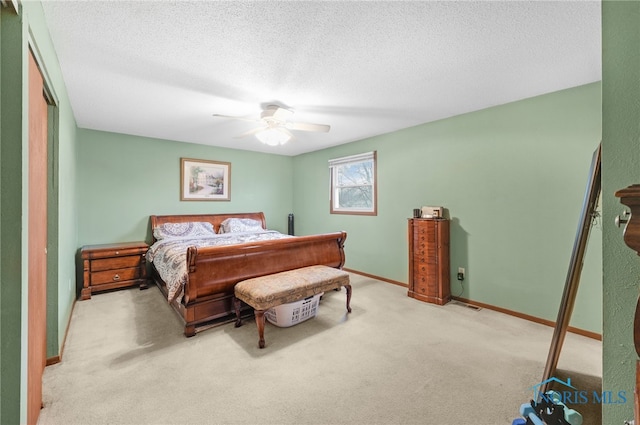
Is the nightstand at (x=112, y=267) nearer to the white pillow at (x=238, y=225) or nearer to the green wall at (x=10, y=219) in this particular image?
the white pillow at (x=238, y=225)

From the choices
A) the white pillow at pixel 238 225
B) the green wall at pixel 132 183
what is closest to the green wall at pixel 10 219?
the green wall at pixel 132 183

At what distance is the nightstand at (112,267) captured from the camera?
353 centimetres

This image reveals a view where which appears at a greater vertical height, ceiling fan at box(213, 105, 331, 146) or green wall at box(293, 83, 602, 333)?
ceiling fan at box(213, 105, 331, 146)

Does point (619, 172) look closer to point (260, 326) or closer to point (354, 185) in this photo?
point (260, 326)

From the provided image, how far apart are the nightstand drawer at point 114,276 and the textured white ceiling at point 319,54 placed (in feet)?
6.81

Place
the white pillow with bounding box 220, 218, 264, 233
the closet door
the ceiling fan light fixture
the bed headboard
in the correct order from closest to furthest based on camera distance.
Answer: the closet door
the ceiling fan light fixture
the bed headboard
the white pillow with bounding box 220, 218, 264, 233

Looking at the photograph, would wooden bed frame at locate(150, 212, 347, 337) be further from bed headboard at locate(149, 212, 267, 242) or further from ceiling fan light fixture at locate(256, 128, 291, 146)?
bed headboard at locate(149, 212, 267, 242)

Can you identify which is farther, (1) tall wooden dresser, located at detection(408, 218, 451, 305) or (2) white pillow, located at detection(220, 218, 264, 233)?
(2) white pillow, located at detection(220, 218, 264, 233)

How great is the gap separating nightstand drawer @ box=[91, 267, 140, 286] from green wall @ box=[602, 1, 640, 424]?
4728mm

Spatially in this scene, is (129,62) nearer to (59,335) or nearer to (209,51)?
(209,51)

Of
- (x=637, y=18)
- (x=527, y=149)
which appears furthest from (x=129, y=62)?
(x=527, y=149)

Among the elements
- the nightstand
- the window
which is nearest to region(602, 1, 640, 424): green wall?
the window

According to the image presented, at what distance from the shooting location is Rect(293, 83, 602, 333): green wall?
8.32 ft

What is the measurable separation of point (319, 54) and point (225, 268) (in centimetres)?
210
